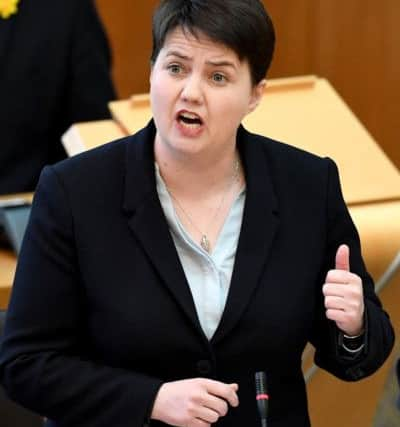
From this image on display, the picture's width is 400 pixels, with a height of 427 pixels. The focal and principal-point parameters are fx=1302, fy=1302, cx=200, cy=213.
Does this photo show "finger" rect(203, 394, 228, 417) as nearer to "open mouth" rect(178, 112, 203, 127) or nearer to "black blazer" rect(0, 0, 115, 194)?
"open mouth" rect(178, 112, 203, 127)

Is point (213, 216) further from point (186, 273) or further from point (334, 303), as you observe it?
point (334, 303)

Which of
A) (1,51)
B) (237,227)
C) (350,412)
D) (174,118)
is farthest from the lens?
(1,51)

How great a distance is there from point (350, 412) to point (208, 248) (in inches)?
31.2

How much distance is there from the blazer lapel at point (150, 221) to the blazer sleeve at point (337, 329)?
255 millimetres

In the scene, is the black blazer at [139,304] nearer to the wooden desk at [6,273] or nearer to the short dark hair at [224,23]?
the short dark hair at [224,23]

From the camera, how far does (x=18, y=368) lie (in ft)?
7.02

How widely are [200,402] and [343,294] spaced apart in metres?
0.30

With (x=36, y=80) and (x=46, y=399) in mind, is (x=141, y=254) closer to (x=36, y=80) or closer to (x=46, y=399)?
(x=46, y=399)

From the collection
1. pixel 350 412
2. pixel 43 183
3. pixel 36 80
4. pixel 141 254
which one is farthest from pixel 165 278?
pixel 36 80

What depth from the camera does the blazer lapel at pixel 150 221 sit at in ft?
7.03

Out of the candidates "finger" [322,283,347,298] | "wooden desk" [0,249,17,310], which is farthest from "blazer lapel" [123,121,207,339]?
"wooden desk" [0,249,17,310]

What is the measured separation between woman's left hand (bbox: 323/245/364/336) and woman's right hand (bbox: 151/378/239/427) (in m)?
0.21

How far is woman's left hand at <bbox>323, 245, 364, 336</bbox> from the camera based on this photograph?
6.92ft

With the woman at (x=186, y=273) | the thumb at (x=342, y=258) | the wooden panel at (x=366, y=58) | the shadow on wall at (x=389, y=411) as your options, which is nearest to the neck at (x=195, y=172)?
the woman at (x=186, y=273)
